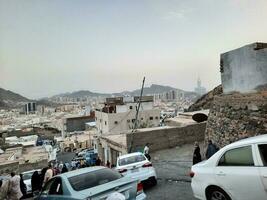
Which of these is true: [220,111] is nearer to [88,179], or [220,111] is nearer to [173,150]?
[173,150]

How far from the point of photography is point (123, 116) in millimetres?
61375

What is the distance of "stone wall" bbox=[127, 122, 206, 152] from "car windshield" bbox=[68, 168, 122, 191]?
13945mm

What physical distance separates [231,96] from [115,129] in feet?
150

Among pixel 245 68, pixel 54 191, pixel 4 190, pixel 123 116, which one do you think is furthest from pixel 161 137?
pixel 123 116

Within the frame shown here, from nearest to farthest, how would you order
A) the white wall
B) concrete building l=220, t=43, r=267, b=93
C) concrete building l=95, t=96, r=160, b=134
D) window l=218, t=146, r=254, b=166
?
window l=218, t=146, r=254, b=166, concrete building l=220, t=43, r=267, b=93, the white wall, concrete building l=95, t=96, r=160, b=134

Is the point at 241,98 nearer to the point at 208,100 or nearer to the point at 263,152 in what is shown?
the point at 263,152

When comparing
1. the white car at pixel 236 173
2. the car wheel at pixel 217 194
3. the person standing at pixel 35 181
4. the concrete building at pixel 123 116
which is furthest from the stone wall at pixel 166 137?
the concrete building at pixel 123 116

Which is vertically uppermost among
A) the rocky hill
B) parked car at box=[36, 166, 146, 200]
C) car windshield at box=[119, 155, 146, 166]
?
the rocky hill

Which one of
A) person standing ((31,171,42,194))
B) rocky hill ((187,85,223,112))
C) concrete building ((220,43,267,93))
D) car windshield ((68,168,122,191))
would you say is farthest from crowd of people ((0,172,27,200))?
rocky hill ((187,85,223,112))

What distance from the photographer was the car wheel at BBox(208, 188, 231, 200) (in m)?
7.32

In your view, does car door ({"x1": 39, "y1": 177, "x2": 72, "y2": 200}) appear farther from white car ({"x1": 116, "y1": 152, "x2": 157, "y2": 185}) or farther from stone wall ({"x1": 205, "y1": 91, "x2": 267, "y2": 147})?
stone wall ({"x1": 205, "y1": 91, "x2": 267, "y2": 147})

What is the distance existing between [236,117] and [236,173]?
757 cm

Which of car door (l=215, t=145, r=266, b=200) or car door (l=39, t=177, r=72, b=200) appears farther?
car door (l=39, t=177, r=72, b=200)

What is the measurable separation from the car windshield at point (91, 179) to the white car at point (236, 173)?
2038 millimetres
